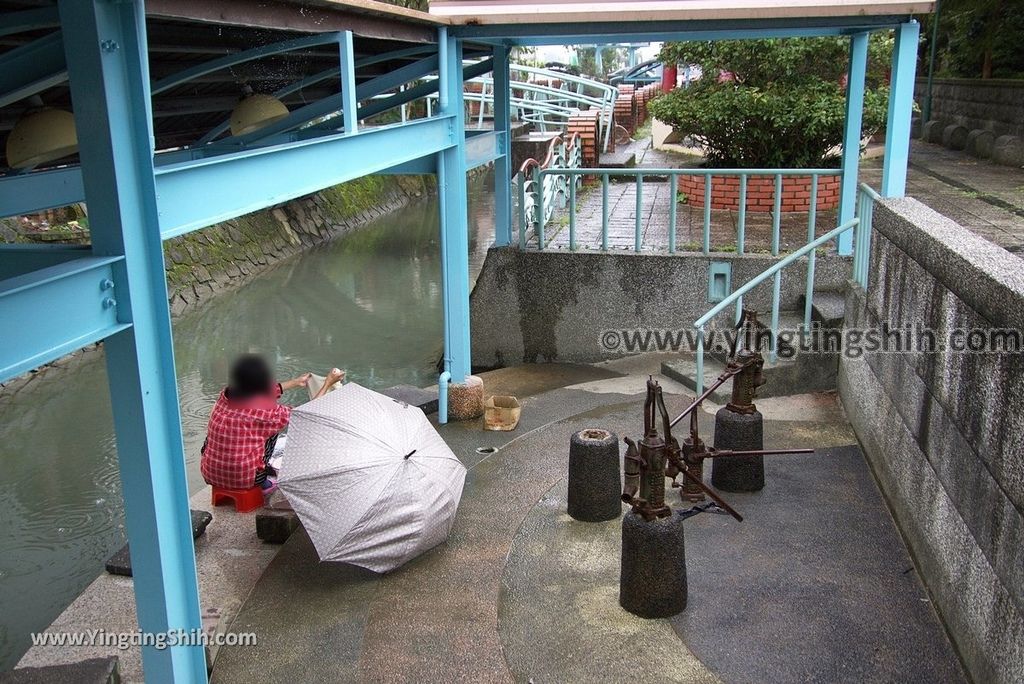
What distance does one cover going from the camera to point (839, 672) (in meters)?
4.27

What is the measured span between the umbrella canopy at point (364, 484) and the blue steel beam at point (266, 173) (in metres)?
1.32

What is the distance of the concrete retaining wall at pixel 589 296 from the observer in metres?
9.77

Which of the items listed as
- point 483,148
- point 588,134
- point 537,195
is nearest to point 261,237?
point 588,134

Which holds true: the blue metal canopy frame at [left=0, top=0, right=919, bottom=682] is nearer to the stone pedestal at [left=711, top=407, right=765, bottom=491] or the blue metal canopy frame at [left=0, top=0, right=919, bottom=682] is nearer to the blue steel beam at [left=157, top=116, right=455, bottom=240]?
the blue steel beam at [left=157, top=116, right=455, bottom=240]

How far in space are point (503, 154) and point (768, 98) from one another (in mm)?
4123

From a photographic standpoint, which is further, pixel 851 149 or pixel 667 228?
pixel 667 228

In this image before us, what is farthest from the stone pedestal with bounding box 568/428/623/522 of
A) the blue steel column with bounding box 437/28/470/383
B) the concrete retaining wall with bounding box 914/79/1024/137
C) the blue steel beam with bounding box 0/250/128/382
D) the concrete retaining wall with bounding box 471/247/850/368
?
the concrete retaining wall with bounding box 914/79/1024/137

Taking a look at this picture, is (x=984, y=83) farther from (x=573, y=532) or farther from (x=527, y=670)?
(x=527, y=670)

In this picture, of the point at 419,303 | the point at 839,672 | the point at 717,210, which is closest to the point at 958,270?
the point at 839,672

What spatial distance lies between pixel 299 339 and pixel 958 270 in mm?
11100

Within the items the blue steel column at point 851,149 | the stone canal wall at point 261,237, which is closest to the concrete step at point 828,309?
the blue steel column at point 851,149

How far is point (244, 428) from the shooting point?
5945 mm

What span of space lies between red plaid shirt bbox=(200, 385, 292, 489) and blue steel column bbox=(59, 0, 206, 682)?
187 centimetres

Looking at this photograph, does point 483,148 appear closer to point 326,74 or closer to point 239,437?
point 326,74
